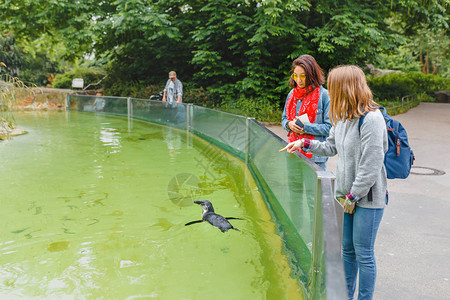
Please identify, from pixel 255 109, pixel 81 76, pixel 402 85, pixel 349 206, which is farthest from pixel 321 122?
pixel 81 76

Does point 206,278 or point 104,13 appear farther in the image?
point 104,13

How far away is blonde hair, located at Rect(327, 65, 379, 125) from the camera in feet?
9.68

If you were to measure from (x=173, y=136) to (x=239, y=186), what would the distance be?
6.33 metres

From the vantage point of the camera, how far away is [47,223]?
5.59m

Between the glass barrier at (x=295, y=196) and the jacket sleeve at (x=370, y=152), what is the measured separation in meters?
0.23

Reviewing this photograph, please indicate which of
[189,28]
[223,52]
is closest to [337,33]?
[223,52]

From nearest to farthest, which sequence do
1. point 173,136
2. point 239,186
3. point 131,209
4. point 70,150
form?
point 131,209, point 239,186, point 70,150, point 173,136

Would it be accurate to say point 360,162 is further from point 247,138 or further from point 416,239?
point 247,138

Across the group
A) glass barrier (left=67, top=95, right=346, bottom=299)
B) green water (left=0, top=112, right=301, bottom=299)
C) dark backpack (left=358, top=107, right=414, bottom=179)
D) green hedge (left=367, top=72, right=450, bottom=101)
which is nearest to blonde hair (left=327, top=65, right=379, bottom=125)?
dark backpack (left=358, top=107, right=414, bottom=179)

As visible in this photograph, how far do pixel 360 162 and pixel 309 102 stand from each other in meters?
1.49

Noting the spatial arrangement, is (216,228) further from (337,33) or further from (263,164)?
(337,33)

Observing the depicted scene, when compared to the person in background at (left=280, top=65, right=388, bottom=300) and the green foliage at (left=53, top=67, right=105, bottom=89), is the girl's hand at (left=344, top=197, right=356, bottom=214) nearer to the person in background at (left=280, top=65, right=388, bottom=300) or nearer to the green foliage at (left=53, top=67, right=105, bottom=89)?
the person in background at (left=280, top=65, right=388, bottom=300)

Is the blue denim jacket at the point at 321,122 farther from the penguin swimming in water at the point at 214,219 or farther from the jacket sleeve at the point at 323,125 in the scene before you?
the penguin swimming in water at the point at 214,219

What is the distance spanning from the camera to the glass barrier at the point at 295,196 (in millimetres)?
2348
